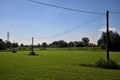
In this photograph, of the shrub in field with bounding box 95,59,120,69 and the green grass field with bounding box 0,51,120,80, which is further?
the shrub in field with bounding box 95,59,120,69

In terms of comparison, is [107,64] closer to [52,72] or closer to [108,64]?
[108,64]

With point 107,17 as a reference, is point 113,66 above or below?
below

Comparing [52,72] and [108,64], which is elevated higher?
[108,64]

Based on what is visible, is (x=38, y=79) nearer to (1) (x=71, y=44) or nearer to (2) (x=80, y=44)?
(2) (x=80, y=44)

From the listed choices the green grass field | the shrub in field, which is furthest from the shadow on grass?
the green grass field

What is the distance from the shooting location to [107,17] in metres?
23.3

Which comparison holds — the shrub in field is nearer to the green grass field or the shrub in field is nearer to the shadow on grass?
the shadow on grass

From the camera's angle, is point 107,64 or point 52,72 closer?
point 52,72

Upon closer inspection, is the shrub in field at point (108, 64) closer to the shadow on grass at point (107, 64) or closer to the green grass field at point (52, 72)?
the shadow on grass at point (107, 64)

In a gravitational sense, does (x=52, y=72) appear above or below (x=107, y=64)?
below

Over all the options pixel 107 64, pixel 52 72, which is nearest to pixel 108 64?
pixel 107 64

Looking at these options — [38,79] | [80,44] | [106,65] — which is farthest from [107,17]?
[80,44]

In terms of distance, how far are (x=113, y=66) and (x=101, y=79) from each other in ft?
30.0

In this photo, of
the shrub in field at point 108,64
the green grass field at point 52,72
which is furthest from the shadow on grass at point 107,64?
the green grass field at point 52,72
